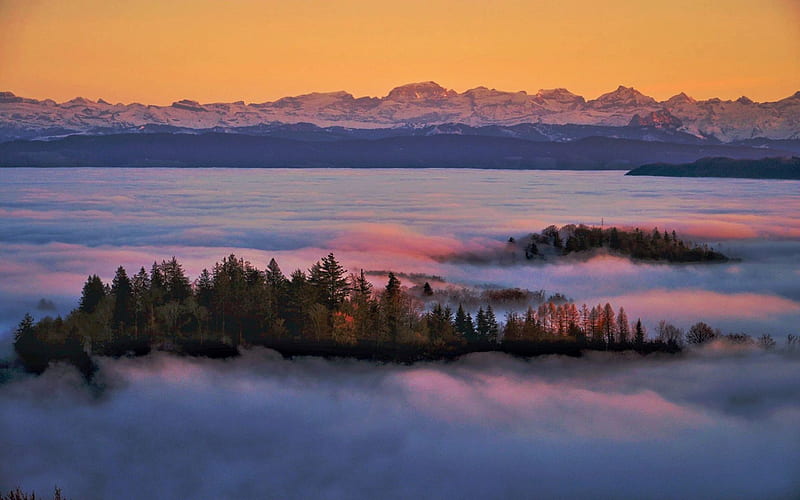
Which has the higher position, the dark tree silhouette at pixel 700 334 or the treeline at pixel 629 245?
the treeline at pixel 629 245

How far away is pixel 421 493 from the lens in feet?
271

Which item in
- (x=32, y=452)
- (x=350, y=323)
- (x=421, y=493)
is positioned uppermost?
(x=350, y=323)

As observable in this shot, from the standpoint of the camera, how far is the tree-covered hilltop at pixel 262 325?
299ft

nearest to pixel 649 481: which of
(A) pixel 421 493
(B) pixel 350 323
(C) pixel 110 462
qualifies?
(A) pixel 421 493

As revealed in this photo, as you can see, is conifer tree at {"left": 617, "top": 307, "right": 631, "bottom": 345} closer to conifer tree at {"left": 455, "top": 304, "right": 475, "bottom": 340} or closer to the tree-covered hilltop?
the tree-covered hilltop

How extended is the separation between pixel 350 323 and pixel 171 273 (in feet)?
83.8

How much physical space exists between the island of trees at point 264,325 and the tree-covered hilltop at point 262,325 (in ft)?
0.43

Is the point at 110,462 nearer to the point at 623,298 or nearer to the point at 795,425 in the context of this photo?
the point at 795,425

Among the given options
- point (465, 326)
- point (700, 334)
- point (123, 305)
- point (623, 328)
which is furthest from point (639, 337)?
point (123, 305)

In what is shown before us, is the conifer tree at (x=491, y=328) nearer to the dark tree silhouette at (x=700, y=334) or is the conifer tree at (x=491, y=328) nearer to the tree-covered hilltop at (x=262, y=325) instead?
the tree-covered hilltop at (x=262, y=325)

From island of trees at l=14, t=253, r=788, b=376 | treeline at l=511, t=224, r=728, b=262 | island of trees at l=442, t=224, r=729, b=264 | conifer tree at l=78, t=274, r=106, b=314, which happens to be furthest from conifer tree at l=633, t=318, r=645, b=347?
conifer tree at l=78, t=274, r=106, b=314

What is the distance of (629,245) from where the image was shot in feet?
540

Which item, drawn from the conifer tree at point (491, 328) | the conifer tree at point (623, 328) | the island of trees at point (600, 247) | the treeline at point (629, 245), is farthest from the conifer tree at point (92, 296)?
the treeline at point (629, 245)

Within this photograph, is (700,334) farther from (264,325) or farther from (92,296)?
(92,296)
